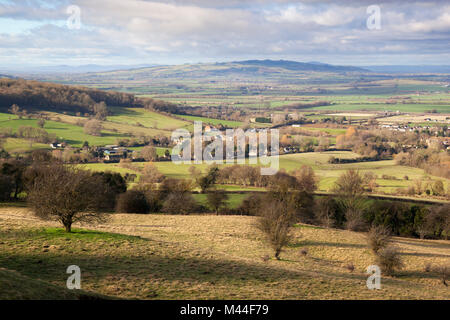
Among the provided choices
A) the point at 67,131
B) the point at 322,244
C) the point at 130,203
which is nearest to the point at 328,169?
the point at 322,244

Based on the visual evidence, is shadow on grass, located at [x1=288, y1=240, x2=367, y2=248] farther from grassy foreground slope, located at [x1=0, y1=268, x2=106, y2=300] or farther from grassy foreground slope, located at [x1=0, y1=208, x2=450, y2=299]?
grassy foreground slope, located at [x1=0, y1=268, x2=106, y2=300]

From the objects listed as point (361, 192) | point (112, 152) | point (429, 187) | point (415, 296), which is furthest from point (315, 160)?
point (415, 296)

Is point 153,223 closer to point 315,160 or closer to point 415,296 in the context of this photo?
point 415,296

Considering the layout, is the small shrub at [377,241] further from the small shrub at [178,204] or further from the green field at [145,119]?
the green field at [145,119]

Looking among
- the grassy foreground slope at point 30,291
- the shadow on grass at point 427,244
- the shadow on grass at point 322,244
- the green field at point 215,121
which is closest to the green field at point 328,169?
the shadow on grass at point 427,244

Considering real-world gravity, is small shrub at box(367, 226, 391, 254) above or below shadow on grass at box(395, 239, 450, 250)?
above

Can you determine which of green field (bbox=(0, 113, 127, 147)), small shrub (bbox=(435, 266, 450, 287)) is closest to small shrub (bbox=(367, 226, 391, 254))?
small shrub (bbox=(435, 266, 450, 287))

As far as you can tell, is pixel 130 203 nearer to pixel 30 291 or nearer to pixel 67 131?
pixel 30 291

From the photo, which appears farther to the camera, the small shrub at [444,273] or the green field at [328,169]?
the green field at [328,169]

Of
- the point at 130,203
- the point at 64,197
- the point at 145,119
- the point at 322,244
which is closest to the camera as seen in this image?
the point at 64,197
